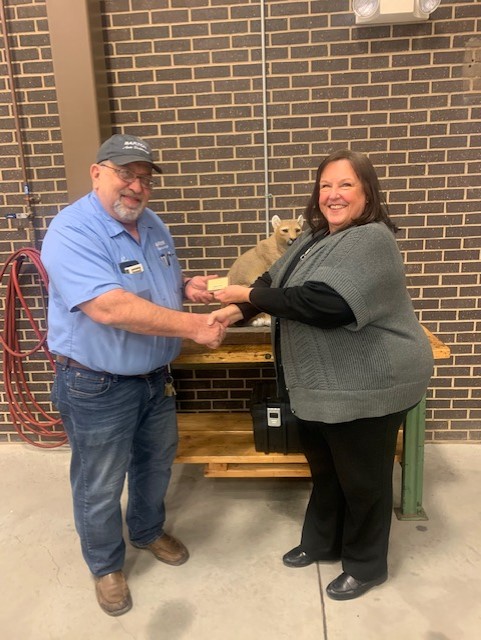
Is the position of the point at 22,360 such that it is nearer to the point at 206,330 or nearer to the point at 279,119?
the point at 206,330

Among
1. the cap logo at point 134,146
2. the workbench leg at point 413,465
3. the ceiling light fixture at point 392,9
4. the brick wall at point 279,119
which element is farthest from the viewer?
the brick wall at point 279,119

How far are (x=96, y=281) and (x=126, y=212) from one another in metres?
0.36

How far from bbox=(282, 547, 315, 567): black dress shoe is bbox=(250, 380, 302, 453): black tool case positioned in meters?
0.51

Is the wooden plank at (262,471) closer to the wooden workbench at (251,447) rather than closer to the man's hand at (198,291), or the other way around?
the wooden workbench at (251,447)

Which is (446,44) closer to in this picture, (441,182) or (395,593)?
(441,182)

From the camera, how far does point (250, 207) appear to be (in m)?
3.37

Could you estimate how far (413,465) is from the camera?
2.72 meters

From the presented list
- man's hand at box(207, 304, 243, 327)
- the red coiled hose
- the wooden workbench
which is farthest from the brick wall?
man's hand at box(207, 304, 243, 327)

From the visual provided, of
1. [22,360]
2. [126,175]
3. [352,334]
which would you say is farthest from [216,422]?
[126,175]

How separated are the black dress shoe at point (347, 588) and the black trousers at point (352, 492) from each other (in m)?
0.03

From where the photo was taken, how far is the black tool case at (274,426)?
272cm

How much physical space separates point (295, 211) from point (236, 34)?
1110 mm

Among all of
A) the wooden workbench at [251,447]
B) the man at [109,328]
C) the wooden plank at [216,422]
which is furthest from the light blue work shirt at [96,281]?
the wooden plank at [216,422]

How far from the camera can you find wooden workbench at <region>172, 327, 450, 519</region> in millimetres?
2693
